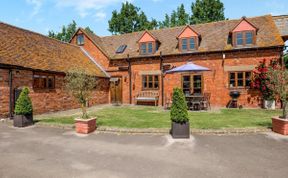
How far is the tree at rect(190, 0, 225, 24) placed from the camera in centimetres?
3969

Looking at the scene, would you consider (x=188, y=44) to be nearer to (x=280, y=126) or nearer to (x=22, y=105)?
(x=280, y=126)

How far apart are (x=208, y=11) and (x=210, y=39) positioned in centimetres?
2486

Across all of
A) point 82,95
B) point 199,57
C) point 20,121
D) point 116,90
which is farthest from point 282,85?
point 116,90

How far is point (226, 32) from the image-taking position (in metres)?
18.8

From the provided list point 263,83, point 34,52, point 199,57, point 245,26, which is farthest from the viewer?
point 199,57

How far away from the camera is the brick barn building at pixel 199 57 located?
16703 mm

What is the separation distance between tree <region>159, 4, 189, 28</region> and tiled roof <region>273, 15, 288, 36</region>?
25.2m

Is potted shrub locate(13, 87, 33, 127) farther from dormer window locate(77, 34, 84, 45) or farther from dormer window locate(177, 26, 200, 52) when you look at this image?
dormer window locate(77, 34, 84, 45)

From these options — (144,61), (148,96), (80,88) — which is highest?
(144,61)

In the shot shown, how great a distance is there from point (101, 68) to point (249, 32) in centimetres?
1468

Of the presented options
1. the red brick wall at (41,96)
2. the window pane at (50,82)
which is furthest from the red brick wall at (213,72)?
the window pane at (50,82)

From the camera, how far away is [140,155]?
610cm

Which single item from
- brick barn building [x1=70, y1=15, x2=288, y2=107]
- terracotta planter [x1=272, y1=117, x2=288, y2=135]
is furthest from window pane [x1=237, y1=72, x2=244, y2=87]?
terracotta planter [x1=272, y1=117, x2=288, y2=135]

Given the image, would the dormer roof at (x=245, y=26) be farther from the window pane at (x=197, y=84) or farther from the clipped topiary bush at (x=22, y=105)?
the clipped topiary bush at (x=22, y=105)
